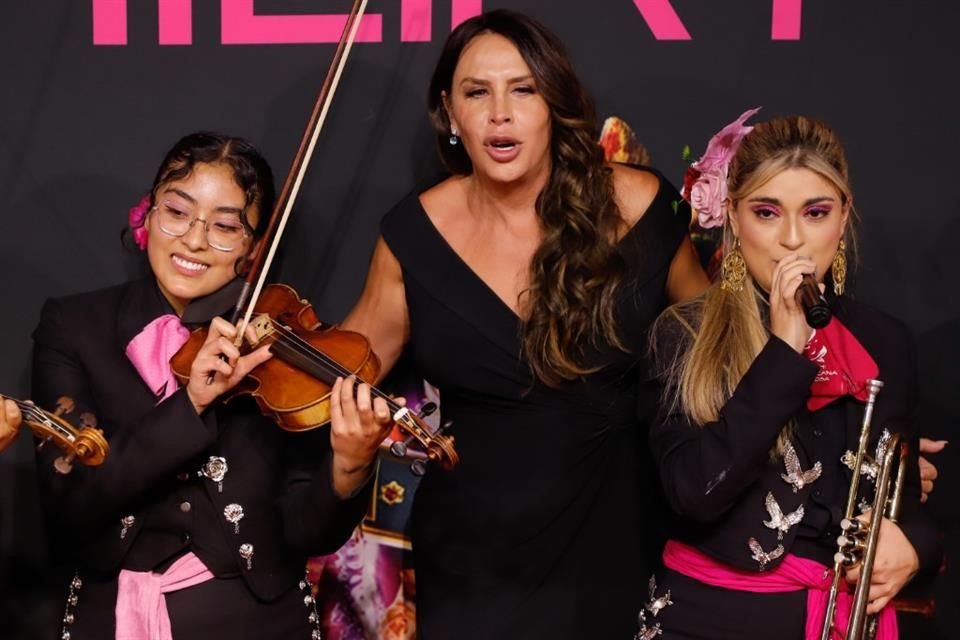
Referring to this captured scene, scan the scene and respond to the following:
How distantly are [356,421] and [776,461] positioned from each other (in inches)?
29.9

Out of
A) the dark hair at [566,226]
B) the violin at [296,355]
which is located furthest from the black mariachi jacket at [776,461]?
the violin at [296,355]

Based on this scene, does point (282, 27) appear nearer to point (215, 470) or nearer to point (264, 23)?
point (264, 23)

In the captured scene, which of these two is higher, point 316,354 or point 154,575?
point 316,354

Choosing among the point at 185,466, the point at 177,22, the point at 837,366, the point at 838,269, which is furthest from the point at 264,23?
the point at 837,366

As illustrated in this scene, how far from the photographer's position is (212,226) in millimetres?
2674

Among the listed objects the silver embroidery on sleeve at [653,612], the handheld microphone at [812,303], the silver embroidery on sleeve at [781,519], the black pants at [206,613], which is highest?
the handheld microphone at [812,303]

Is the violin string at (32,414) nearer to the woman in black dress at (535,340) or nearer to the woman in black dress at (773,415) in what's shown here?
the woman in black dress at (535,340)

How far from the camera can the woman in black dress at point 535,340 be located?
8.77ft

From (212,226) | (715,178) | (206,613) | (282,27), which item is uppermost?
(282,27)

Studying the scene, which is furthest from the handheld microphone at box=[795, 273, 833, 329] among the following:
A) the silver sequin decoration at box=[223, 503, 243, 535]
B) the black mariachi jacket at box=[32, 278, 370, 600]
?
the silver sequin decoration at box=[223, 503, 243, 535]

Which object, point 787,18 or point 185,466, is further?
point 787,18

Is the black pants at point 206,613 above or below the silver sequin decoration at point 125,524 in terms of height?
below

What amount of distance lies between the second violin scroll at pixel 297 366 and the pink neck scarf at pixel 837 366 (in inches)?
26.3

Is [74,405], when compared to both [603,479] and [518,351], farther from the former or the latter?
[603,479]
